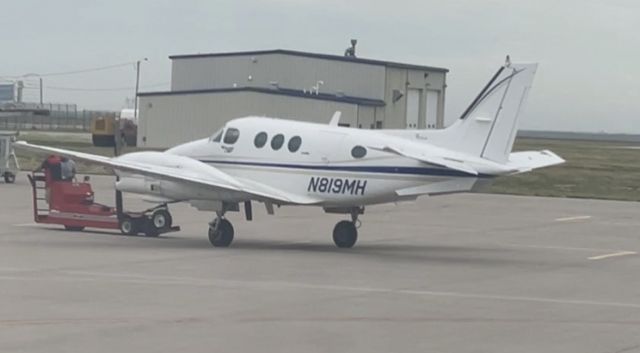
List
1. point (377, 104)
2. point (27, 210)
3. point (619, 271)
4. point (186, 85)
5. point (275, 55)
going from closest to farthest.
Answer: point (619, 271)
point (27, 210)
point (377, 104)
point (275, 55)
point (186, 85)

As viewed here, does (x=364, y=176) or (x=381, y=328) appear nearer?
(x=381, y=328)

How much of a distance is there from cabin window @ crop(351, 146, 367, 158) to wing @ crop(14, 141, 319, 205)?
1.23 metres

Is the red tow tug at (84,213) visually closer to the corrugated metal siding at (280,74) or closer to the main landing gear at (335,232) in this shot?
the main landing gear at (335,232)

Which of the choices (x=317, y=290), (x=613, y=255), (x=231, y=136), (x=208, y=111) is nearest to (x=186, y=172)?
(x=231, y=136)

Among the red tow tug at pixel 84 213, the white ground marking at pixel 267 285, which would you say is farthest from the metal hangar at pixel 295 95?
the white ground marking at pixel 267 285

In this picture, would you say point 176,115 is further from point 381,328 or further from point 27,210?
point 381,328

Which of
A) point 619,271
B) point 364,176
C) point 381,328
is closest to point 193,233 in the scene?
point 364,176

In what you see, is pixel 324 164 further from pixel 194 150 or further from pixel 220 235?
pixel 194 150

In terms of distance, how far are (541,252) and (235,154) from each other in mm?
6520

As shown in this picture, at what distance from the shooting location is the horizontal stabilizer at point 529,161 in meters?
22.4

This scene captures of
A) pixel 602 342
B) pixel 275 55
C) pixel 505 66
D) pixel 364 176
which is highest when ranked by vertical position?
pixel 275 55

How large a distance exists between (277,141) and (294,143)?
0.41m

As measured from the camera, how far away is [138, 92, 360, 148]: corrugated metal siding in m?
63.6

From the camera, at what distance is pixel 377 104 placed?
64562mm
